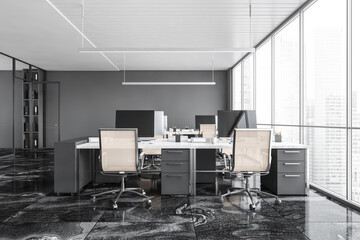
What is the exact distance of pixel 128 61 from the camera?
10141 millimetres

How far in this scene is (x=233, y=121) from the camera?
5.12 meters

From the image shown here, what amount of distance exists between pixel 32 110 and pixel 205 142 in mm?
8446

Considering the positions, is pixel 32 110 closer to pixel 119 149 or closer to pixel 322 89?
pixel 119 149

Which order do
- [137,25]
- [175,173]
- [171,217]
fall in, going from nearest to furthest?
[171,217]
[175,173]
[137,25]

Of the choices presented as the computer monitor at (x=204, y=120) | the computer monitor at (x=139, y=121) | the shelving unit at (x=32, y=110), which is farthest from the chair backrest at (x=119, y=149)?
the shelving unit at (x=32, y=110)

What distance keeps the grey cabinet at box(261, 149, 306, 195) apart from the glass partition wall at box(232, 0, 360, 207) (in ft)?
1.83

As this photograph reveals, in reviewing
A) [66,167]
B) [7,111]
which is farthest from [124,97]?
[66,167]

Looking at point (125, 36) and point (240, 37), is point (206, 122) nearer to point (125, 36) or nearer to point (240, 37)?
point (240, 37)

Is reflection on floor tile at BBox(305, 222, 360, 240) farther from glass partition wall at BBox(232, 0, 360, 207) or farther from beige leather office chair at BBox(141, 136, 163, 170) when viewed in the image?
beige leather office chair at BBox(141, 136, 163, 170)

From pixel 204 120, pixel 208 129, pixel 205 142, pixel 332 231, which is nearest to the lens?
pixel 332 231

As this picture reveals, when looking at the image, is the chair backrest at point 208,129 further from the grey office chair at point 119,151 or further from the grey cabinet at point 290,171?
the grey office chair at point 119,151

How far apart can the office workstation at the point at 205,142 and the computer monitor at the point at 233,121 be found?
26 mm

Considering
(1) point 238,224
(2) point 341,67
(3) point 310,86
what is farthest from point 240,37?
(1) point 238,224

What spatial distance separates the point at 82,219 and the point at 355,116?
13.3ft
